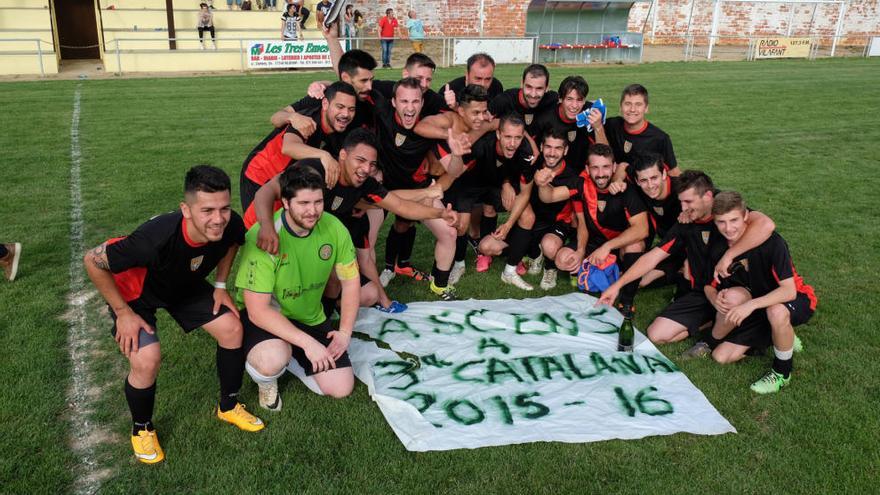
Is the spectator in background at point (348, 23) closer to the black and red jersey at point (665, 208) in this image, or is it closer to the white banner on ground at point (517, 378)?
the black and red jersey at point (665, 208)

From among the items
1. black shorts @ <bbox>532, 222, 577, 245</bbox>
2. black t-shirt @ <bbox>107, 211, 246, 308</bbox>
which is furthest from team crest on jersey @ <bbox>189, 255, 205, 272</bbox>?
black shorts @ <bbox>532, 222, 577, 245</bbox>

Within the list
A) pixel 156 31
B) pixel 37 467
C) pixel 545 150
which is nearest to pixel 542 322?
pixel 545 150

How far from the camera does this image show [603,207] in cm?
673

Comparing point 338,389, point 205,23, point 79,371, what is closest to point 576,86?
point 338,389

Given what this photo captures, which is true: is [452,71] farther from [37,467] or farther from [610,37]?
[37,467]

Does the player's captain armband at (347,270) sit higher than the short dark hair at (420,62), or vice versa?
the short dark hair at (420,62)

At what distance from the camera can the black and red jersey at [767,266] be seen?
512 cm

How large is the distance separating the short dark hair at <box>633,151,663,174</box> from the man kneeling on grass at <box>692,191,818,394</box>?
3.07ft

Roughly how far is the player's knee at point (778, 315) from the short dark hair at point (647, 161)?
5.54 ft

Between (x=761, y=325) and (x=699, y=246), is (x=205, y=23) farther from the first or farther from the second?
(x=761, y=325)

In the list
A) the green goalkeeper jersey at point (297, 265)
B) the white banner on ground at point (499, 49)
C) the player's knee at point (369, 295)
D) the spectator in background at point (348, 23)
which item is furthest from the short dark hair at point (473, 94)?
the spectator in background at point (348, 23)

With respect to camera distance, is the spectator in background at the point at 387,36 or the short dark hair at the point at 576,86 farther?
the spectator in background at the point at 387,36

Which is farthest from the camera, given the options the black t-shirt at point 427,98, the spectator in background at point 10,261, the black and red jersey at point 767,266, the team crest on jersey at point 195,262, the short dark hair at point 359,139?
the black t-shirt at point 427,98

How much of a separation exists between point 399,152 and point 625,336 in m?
2.78
